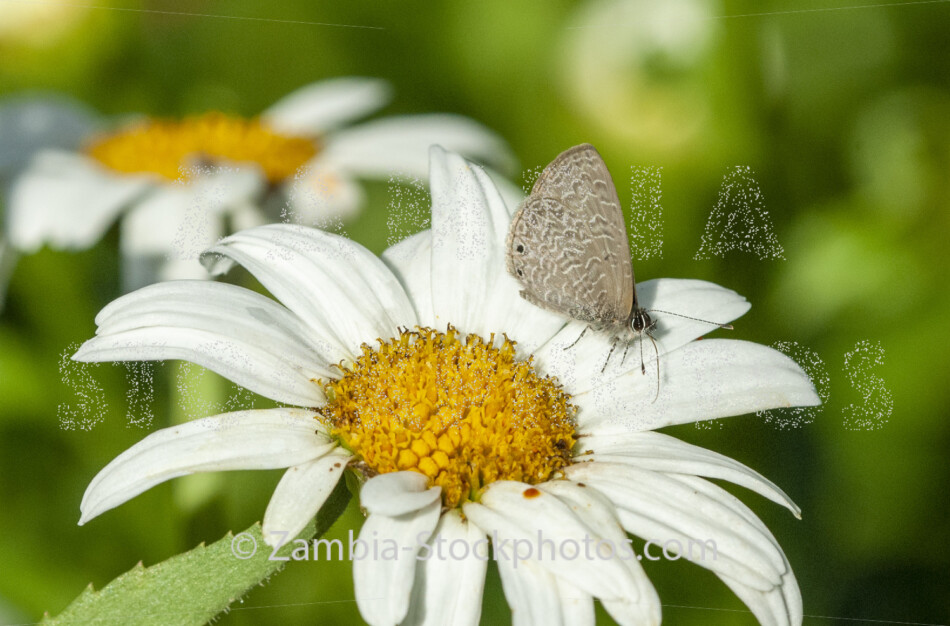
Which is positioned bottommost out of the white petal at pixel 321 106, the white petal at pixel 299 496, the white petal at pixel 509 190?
the white petal at pixel 299 496

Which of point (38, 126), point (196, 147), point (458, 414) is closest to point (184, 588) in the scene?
point (458, 414)

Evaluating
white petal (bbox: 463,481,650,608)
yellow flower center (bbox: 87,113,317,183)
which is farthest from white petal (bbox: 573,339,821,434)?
yellow flower center (bbox: 87,113,317,183)

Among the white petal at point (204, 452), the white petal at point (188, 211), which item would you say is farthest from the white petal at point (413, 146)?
the white petal at point (204, 452)

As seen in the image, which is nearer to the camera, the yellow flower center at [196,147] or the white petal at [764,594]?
the white petal at [764,594]

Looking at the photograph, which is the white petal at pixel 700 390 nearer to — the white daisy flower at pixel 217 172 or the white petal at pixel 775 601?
the white petal at pixel 775 601

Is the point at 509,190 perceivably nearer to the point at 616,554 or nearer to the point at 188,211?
the point at 188,211

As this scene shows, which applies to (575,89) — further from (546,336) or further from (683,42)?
(546,336)

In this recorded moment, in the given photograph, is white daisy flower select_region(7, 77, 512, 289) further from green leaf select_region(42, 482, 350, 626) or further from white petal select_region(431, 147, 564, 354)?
green leaf select_region(42, 482, 350, 626)
